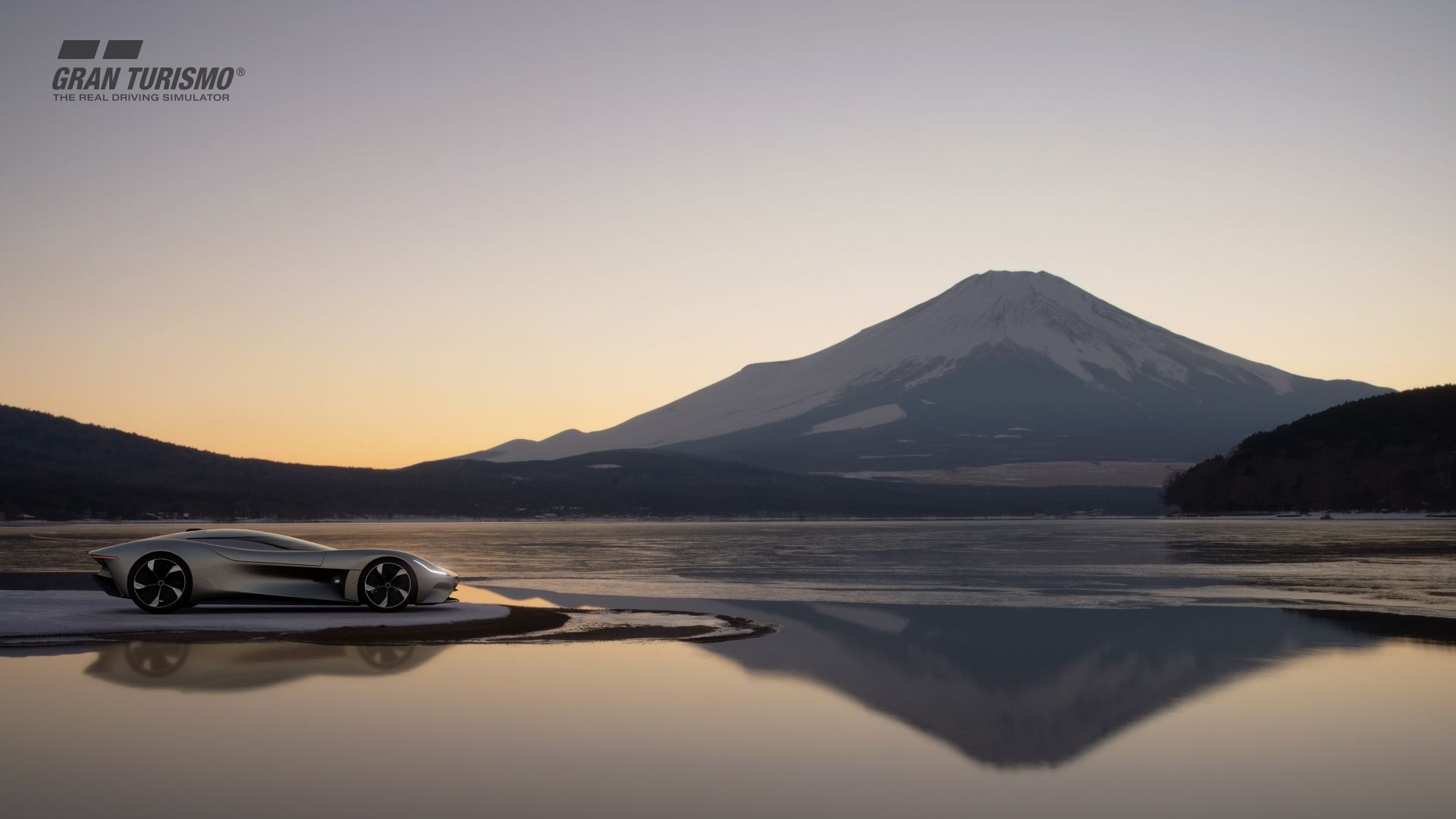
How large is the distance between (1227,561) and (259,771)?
3395cm

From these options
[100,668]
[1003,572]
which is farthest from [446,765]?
[1003,572]

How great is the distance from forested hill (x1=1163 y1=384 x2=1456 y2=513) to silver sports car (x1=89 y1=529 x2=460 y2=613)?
5241 inches

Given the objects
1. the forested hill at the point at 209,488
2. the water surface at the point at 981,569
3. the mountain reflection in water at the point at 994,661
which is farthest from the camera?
the forested hill at the point at 209,488

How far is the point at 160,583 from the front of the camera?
18.0 meters

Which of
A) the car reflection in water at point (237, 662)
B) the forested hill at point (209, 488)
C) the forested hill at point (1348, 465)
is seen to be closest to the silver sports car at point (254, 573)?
the car reflection in water at point (237, 662)

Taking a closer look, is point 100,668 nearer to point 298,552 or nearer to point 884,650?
point 298,552

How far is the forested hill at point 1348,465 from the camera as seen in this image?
13212 centimetres

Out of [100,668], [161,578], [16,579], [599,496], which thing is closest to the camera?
[100,668]

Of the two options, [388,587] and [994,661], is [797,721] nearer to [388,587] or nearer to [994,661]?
[994,661]

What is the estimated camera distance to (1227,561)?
36.5 metres

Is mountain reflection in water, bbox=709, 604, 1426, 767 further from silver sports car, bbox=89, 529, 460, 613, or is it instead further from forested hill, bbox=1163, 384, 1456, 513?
forested hill, bbox=1163, 384, 1456, 513

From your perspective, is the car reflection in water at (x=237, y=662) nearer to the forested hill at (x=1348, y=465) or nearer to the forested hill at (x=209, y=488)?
the forested hill at (x=209, y=488)

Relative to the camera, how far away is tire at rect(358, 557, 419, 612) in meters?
18.5

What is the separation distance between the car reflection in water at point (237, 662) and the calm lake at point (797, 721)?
7 centimetres
